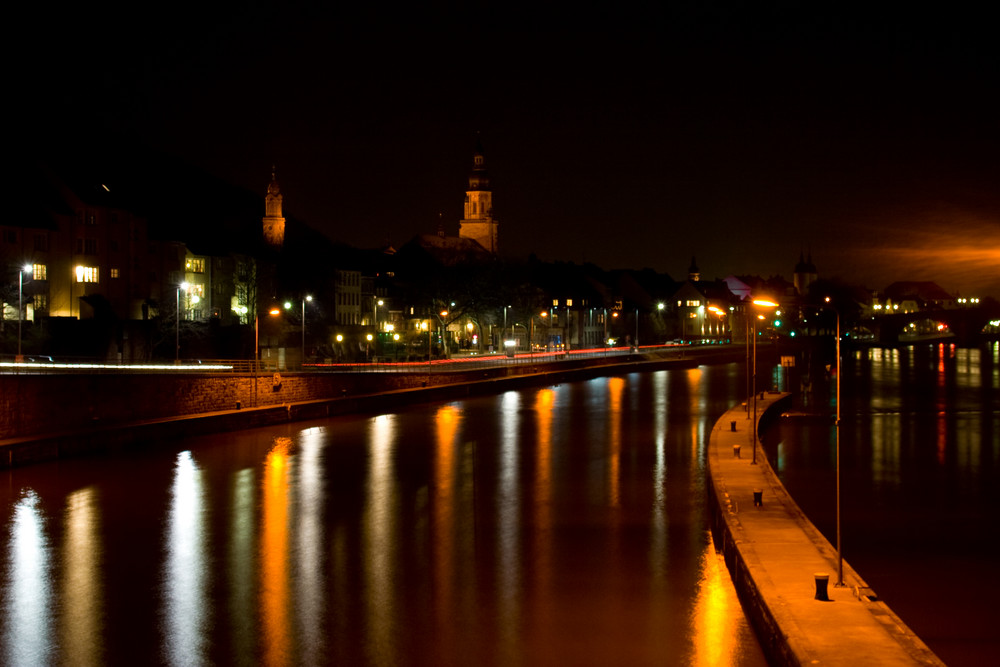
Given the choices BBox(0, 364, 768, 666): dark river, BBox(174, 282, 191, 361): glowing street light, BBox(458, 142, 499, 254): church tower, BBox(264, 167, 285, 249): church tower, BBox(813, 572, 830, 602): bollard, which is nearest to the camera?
BBox(813, 572, 830, 602): bollard

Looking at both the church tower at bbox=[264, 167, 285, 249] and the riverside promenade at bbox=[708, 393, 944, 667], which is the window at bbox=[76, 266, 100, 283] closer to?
the church tower at bbox=[264, 167, 285, 249]

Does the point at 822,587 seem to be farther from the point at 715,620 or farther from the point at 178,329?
the point at 178,329

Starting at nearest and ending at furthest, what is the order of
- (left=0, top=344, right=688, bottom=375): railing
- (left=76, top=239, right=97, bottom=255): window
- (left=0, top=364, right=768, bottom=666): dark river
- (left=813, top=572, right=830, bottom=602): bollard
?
(left=813, top=572, right=830, bottom=602): bollard < (left=0, top=364, right=768, bottom=666): dark river < (left=0, top=344, right=688, bottom=375): railing < (left=76, top=239, right=97, bottom=255): window

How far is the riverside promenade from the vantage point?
33.1ft

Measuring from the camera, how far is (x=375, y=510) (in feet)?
71.7

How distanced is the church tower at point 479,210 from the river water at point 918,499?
69236 millimetres

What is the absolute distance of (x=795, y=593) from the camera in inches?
479

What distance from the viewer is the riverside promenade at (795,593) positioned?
397 inches

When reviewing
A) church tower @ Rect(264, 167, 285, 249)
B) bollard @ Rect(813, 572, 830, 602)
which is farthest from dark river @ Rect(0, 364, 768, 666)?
church tower @ Rect(264, 167, 285, 249)

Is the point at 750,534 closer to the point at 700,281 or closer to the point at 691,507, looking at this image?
the point at 691,507

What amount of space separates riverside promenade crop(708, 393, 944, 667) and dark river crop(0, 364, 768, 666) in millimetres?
594

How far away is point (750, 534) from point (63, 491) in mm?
16098

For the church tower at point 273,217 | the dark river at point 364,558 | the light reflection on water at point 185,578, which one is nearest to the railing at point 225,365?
the dark river at point 364,558

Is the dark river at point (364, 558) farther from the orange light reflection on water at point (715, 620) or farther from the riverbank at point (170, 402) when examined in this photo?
the riverbank at point (170, 402)
